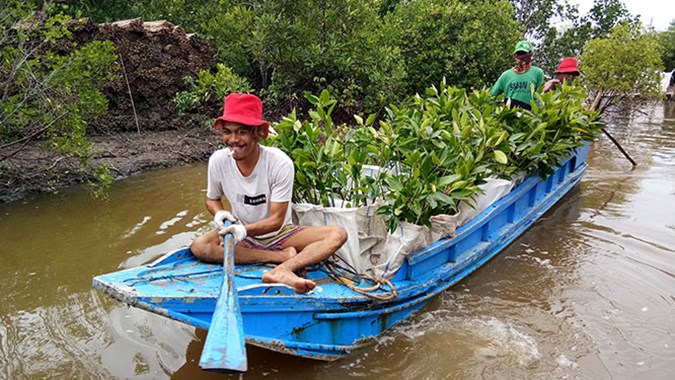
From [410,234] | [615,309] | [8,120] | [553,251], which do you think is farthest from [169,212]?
[615,309]

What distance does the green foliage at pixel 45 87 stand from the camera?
5.80 metres

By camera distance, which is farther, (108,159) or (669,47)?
(669,47)

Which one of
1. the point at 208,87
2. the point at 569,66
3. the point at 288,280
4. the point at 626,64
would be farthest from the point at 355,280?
the point at 626,64

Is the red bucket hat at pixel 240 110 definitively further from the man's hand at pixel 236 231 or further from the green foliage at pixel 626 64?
the green foliage at pixel 626 64

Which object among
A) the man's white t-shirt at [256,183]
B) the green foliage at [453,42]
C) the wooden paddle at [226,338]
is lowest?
the wooden paddle at [226,338]

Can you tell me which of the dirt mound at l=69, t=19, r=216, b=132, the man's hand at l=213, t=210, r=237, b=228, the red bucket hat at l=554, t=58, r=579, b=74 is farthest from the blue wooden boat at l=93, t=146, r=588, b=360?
the dirt mound at l=69, t=19, r=216, b=132

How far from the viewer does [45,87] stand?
19.4 feet

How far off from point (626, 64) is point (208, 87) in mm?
9523

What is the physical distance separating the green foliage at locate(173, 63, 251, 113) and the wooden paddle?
6592 mm

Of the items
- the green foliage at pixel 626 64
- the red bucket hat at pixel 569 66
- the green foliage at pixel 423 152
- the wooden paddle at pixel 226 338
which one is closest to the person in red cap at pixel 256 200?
the green foliage at pixel 423 152

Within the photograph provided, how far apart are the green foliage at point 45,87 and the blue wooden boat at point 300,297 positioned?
12.0ft

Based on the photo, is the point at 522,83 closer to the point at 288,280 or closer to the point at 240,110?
the point at 240,110

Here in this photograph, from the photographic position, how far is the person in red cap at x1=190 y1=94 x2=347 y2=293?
330 cm

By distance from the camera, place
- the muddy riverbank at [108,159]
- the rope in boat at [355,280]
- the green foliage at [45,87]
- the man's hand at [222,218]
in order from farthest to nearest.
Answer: the muddy riverbank at [108,159], the green foliage at [45,87], the rope in boat at [355,280], the man's hand at [222,218]
